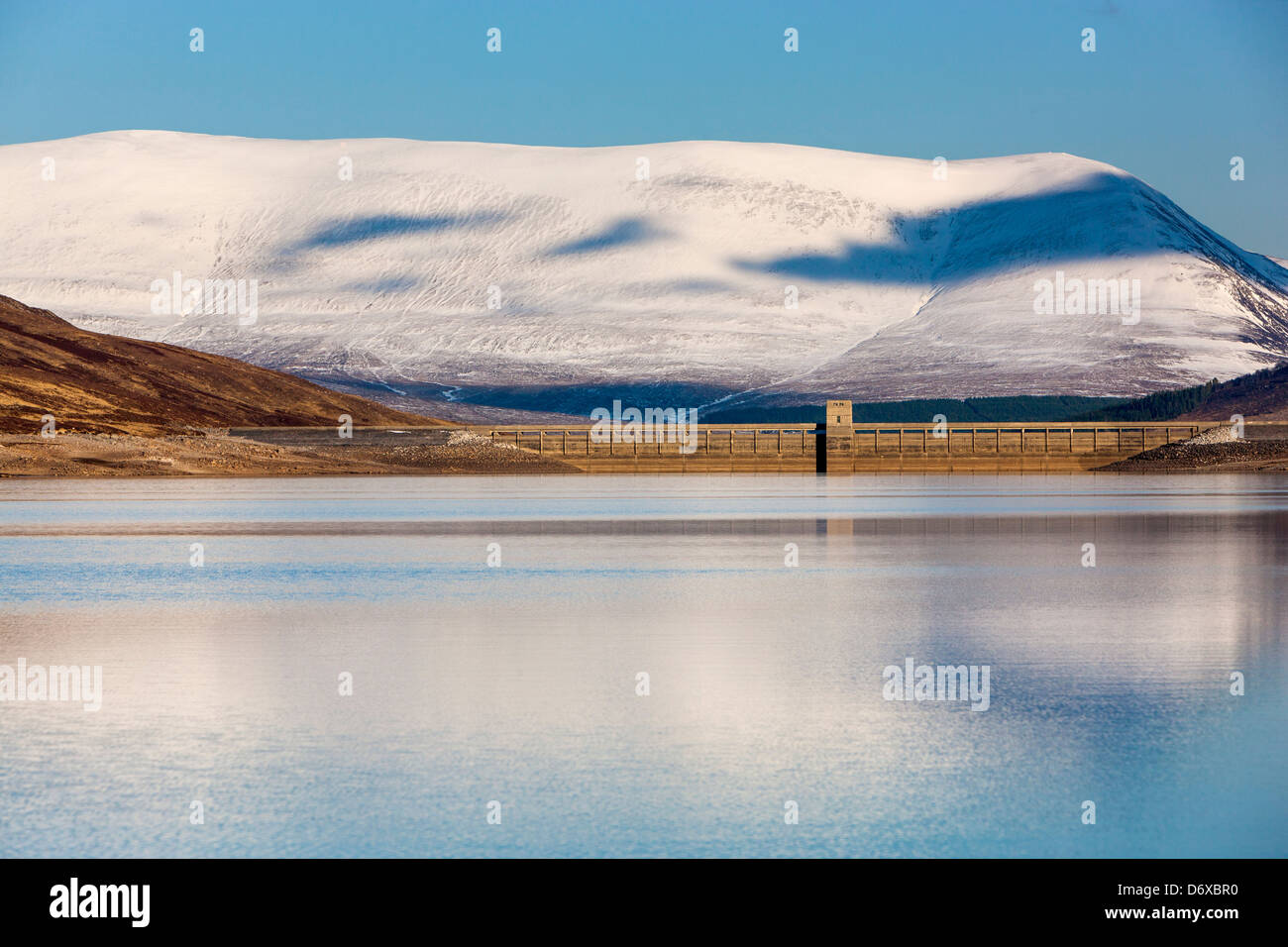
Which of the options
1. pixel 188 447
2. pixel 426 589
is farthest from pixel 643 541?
pixel 188 447

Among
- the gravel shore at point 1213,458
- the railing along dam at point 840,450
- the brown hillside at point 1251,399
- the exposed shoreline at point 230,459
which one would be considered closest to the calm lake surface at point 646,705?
the exposed shoreline at point 230,459

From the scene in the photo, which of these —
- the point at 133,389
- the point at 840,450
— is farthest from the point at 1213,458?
the point at 133,389

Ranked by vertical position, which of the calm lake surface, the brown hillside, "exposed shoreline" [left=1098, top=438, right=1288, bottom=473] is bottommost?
the calm lake surface

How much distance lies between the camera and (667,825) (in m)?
7.73

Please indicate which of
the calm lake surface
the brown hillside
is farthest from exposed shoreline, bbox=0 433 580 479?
the brown hillside

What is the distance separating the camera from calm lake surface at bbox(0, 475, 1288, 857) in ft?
25.5

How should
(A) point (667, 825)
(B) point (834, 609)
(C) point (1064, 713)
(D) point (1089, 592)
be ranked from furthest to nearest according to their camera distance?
(D) point (1089, 592) → (B) point (834, 609) → (C) point (1064, 713) → (A) point (667, 825)

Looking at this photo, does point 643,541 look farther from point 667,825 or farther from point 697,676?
point 667,825

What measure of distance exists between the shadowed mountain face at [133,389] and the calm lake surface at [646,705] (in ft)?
271

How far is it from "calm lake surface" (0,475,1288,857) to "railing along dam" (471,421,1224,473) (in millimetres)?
70548

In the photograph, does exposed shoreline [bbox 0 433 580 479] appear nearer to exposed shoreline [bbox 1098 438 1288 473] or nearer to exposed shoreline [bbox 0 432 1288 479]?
exposed shoreline [bbox 0 432 1288 479]

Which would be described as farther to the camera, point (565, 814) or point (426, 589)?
point (426, 589)

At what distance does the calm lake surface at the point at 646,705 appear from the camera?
777 centimetres
